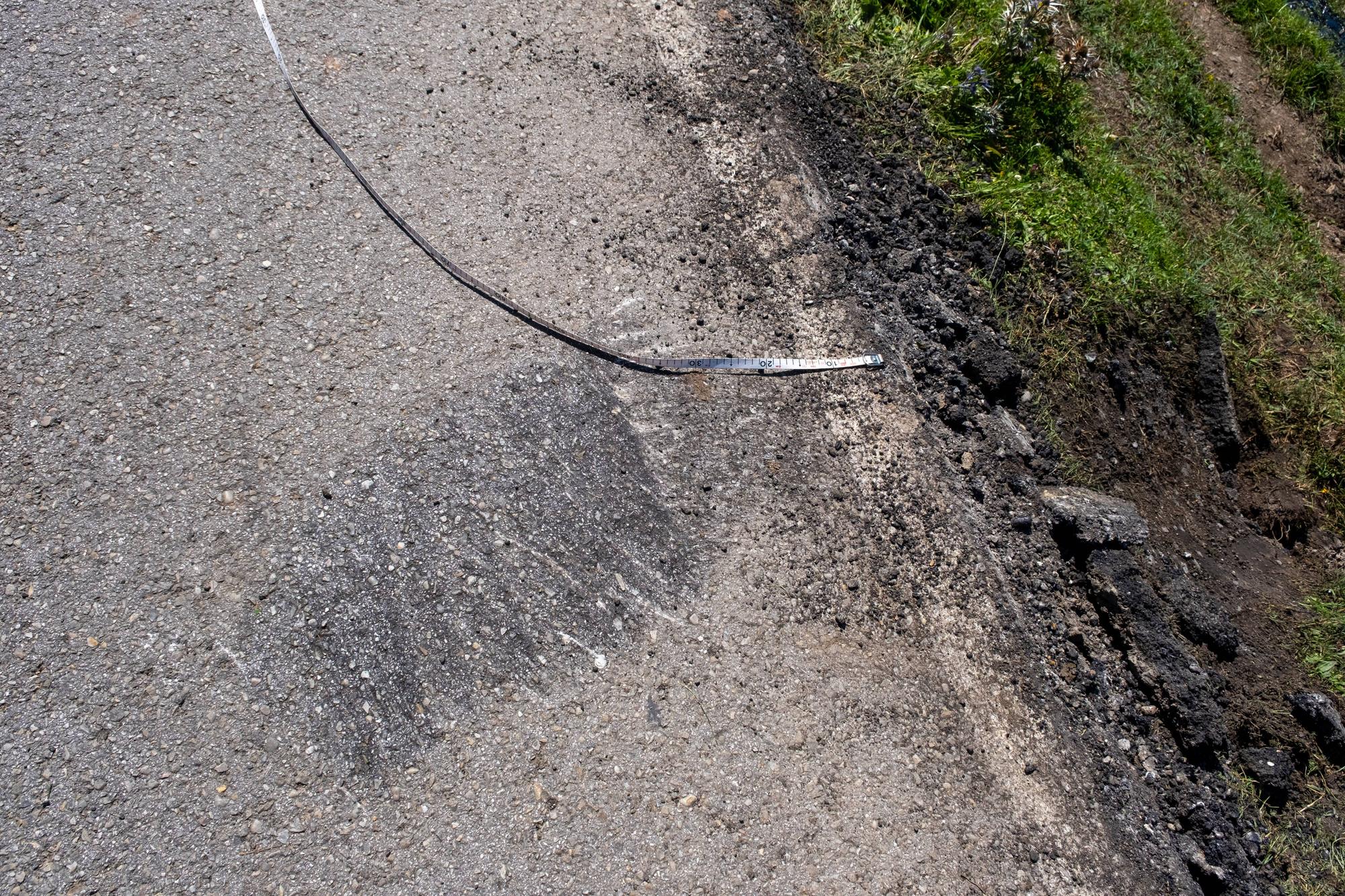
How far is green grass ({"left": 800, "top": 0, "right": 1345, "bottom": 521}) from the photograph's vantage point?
3994 mm

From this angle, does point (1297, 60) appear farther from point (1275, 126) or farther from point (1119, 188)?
point (1119, 188)

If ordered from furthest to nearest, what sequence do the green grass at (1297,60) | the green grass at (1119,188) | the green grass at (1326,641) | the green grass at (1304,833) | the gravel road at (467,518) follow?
the green grass at (1297,60), the green grass at (1119,188), the green grass at (1326,641), the green grass at (1304,833), the gravel road at (467,518)

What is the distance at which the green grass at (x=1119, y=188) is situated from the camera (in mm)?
3994

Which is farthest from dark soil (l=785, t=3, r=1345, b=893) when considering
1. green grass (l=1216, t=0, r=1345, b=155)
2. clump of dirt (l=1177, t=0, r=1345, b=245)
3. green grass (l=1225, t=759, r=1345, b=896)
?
green grass (l=1216, t=0, r=1345, b=155)

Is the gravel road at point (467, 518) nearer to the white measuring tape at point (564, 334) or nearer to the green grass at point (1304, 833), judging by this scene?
the white measuring tape at point (564, 334)

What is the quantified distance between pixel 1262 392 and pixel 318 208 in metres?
4.65

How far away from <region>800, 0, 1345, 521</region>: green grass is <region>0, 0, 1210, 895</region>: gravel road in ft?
2.88

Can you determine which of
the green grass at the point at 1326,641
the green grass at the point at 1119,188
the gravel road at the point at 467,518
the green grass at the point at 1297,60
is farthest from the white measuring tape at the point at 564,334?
the green grass at the point at 1297,60

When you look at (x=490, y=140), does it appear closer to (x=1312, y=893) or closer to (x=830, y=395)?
(x=830, y=395)

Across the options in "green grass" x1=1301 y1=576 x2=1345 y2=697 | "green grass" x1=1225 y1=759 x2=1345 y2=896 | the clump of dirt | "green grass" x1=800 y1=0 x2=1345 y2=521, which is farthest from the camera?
the clump of dirt

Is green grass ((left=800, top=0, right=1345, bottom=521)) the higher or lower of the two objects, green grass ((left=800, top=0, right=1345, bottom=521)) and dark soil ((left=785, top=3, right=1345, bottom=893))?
the higher

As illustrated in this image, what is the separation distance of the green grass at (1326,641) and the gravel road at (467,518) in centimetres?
144

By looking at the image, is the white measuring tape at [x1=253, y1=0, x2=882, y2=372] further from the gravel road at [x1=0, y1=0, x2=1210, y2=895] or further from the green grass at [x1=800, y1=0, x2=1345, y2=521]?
the green grass at [x1=800, y1=0, x2=1345, y2=521]

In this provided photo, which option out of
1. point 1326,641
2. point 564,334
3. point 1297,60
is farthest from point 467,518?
point 1297,60
